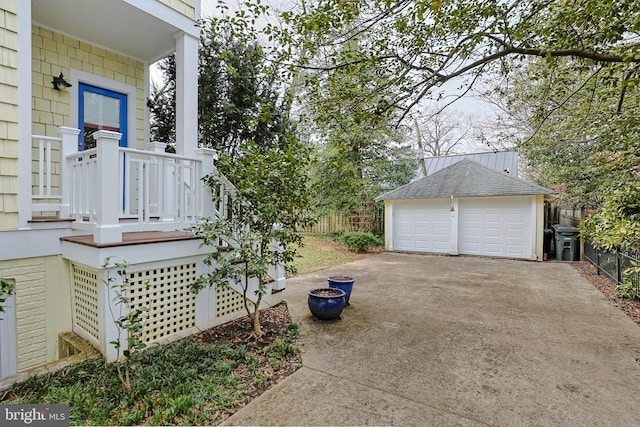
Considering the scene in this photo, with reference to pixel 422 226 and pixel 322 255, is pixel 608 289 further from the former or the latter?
pixel 322 255

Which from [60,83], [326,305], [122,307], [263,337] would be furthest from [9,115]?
[326,305]

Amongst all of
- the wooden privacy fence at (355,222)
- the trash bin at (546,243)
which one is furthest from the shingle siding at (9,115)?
the trash bin at (546,243)

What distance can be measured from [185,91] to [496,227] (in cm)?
980

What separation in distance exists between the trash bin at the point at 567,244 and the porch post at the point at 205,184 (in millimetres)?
10382

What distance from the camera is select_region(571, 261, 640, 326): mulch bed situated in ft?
16.2

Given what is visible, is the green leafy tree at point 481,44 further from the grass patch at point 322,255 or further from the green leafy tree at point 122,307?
the grass patch at point 322,255

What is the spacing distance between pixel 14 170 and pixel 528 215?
11560 mm

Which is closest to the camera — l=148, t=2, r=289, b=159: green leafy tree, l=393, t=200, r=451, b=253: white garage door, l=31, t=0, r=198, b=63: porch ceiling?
l=31, t=0, r=198, b=63: porch ceiling

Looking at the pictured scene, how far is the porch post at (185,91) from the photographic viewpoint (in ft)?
15.0

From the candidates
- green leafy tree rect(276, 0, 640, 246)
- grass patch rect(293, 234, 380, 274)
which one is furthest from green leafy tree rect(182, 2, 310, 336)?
grass patch rect(293, 234, 380, 274)

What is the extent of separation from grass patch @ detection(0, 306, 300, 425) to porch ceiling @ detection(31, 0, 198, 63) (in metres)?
4.34

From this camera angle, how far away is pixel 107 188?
3148 mm

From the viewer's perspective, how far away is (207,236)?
11.6 ft

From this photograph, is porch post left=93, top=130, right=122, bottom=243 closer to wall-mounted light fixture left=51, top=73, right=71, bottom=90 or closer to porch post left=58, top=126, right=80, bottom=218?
porch post left=58, top=126, right=80, bottom=218
